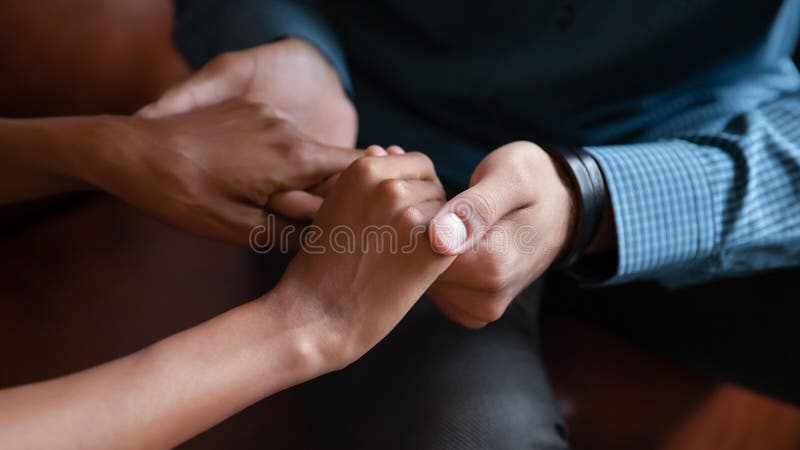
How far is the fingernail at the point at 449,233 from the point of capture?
19.7 inches

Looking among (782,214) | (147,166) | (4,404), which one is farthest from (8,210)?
(782,214)

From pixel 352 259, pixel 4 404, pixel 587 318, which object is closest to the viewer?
pixel 4 404

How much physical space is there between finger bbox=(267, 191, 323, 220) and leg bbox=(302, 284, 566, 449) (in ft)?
0.48

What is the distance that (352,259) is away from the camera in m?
0.55

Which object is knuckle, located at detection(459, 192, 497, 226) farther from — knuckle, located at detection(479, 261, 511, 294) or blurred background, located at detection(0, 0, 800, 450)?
blurred background, located at detection(0, 0, 800, 450)

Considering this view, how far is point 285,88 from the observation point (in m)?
0.74

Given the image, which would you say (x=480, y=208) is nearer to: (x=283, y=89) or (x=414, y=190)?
(x=414, y=190)

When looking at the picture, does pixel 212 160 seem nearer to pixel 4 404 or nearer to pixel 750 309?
pixel 4 404

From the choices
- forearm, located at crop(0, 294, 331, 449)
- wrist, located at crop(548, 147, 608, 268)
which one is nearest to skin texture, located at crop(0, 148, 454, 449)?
forearm, located at crop(0, 294, 331, 449)

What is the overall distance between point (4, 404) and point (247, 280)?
32cm

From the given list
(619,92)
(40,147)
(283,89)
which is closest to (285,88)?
(283,89)

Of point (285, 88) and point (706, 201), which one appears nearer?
point (706, 201)

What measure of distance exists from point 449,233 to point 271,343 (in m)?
0.17

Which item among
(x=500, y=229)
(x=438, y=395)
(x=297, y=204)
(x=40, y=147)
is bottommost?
(x=438, y=395)
